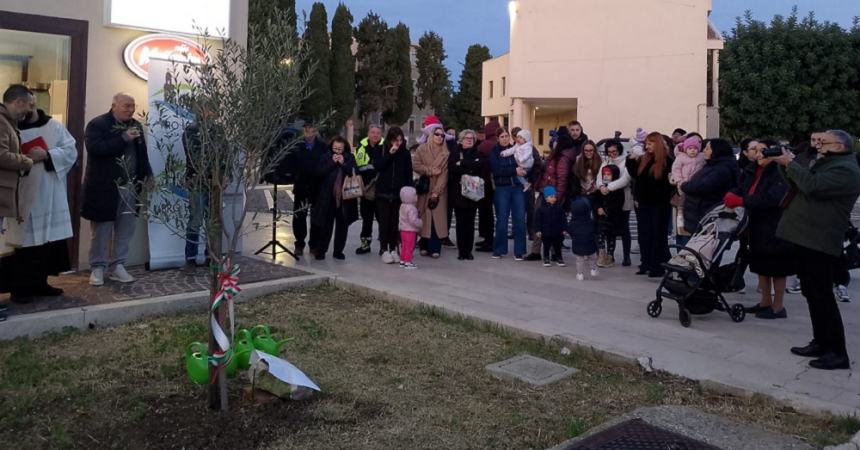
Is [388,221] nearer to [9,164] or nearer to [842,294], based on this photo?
[9,164]

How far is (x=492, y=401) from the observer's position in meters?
4.69

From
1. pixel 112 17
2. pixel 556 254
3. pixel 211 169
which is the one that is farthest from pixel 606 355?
pixel 112 17

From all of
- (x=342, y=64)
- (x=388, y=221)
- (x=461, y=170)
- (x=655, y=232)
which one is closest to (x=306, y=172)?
(x=388, y=221)

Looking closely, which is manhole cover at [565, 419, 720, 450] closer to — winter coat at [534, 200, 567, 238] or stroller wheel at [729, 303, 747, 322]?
stroller wheel at [729, 303, 747, 322]

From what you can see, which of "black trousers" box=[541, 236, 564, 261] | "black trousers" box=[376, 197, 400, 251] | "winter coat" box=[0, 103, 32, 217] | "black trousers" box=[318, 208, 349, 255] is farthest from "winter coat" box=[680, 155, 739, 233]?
"winter coat" box=[0, 103, 32, 217]

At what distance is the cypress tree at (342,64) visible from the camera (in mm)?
47906

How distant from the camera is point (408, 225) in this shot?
9438mm

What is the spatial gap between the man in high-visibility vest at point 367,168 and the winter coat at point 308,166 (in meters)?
0.55

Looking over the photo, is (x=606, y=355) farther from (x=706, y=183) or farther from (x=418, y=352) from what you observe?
(x=706, y=183)

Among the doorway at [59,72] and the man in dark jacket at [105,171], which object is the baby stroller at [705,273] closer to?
the man in dark jacket at [105,171]

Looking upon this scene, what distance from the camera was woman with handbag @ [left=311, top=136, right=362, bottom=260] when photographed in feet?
31.8

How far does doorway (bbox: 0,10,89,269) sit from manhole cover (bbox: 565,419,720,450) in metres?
6.37

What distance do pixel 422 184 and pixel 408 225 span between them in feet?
3.05

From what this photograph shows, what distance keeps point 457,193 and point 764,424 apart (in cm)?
633
